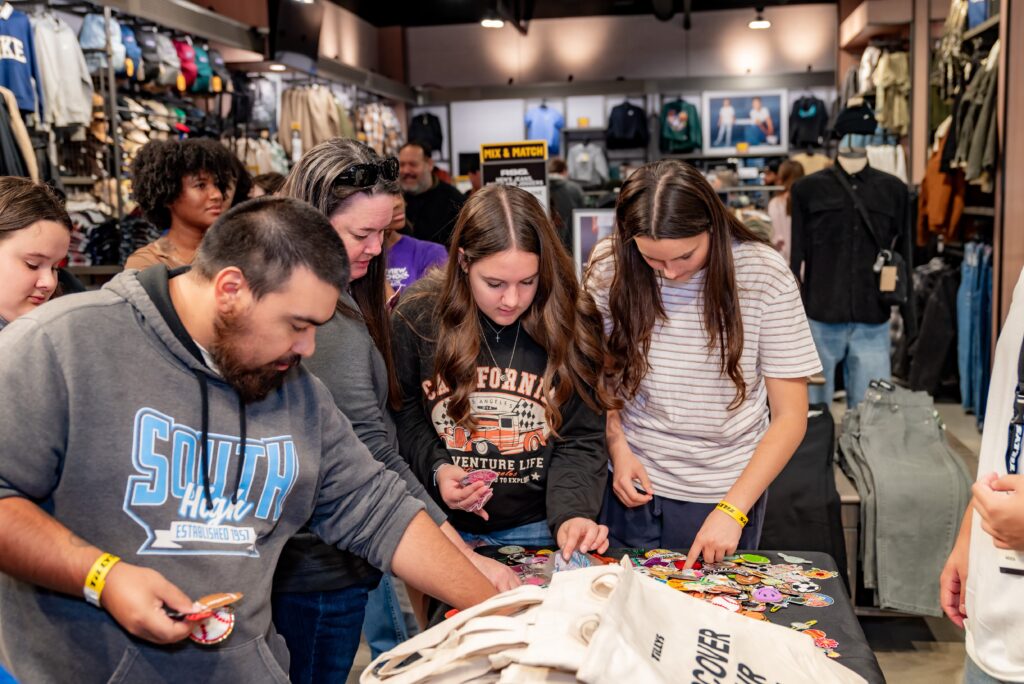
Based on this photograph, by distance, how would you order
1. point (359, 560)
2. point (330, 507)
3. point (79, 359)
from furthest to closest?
1. point (359, 560)
2. point (330, 507)
3. point (79, 359)

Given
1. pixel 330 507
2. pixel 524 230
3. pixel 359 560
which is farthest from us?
pixel 524 230

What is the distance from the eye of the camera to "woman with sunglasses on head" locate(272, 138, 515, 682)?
1770 millimetres

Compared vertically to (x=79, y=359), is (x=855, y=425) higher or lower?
lower

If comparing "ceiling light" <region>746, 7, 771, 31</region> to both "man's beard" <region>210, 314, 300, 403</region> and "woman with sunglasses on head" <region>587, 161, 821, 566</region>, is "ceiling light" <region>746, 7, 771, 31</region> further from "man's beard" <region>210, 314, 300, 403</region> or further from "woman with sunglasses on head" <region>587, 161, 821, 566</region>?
"man's beard" <region>210, 314, 300, 403</region>

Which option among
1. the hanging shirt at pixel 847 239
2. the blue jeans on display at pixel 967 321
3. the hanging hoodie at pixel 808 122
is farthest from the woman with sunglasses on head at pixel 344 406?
the hanging hoodie at pixel 808 122

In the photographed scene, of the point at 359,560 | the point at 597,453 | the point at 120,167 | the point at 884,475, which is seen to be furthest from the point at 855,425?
the point at 120,167

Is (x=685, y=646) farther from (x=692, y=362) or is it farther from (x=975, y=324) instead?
(x=975, y=324)

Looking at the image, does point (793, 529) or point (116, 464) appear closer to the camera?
point (116, 464)

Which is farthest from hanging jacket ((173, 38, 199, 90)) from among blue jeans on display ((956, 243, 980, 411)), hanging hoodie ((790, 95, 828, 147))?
hanging hoodie ((790, 95, 828, 147))

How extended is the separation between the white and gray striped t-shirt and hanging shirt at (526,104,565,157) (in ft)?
36.0

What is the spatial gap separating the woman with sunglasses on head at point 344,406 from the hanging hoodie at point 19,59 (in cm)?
413

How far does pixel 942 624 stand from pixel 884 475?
0.71 meters

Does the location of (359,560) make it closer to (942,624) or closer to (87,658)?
(87,658)

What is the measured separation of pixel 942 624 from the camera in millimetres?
3727
